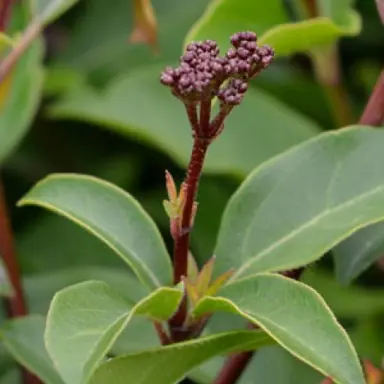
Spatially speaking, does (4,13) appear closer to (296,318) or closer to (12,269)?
(12,269)

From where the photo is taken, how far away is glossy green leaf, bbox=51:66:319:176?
111cm

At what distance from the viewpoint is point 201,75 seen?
569 mm

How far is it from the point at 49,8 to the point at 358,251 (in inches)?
Result: 15.4

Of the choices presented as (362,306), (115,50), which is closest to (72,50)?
(115,50)

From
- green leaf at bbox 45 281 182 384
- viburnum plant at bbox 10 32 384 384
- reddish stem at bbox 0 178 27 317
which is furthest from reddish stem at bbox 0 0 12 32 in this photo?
green leaf at bbox 45 281 182 384

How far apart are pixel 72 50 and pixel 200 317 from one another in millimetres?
837

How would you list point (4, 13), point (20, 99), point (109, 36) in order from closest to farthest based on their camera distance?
point (4, 13), point (20, 99), point (109, 36)

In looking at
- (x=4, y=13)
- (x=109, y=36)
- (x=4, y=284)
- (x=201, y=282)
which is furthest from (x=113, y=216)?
(x=109, y=36)

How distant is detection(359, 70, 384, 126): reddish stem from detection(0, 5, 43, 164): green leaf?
1.37 feet

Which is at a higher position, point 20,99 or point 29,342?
point 20,99

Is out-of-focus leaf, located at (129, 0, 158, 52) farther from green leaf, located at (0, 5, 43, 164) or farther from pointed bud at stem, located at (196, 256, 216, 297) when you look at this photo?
pointed bud at stem, located at (196, 256, 216, 297)

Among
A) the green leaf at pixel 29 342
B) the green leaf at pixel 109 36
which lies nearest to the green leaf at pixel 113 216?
the green leaf at pixel 29 342

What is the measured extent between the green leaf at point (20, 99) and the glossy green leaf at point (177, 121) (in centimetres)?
11

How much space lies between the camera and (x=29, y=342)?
2.66 ft
